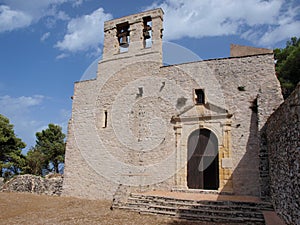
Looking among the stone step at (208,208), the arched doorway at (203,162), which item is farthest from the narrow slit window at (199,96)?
the stone step at (208,208)

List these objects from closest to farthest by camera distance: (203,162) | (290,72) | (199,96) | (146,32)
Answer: (203,162)
(199,96)
(146,32)
(290,72)

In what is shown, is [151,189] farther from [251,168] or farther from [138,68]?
[138,68]

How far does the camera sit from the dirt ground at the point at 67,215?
6.07 m

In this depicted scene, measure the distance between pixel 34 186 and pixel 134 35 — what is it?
833cm

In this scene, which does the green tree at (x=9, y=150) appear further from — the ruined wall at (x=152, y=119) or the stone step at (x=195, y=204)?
the stone step at (x=195, y=204)

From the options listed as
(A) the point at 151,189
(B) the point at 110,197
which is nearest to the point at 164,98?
(A) the point at 151,189

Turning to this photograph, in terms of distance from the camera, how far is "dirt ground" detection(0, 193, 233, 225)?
6.07 metres

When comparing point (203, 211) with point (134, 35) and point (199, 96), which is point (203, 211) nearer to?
point (199, 96)

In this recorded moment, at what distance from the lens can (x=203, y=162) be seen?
30.0 feet

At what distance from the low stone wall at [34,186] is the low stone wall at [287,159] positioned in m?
9.13

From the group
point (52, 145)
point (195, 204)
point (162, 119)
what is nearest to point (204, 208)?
point (195, 204)

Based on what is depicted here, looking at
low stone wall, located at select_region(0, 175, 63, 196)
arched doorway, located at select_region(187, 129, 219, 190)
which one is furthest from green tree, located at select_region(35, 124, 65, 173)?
arched doorway, located at select_region(187, 129, 219, 190)

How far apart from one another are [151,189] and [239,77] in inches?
206

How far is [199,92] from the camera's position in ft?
31.7
